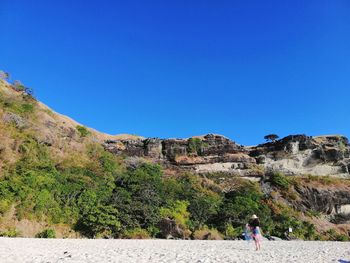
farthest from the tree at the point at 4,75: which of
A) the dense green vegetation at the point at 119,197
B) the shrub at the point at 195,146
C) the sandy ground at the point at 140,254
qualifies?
the sandy ground at the point at 140,254

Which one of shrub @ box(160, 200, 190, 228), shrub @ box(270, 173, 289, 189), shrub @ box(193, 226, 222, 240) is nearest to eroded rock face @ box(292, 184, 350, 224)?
shrub @ box(270, 173, 289, 189)

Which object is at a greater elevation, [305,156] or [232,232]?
[305,156]

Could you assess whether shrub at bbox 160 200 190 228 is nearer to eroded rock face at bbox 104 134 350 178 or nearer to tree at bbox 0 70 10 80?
eroded rock face at bbox 104 134 350 178

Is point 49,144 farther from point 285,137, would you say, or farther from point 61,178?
point 285,137

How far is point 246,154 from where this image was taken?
56.3 m

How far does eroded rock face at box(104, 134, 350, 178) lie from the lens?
5147 cm

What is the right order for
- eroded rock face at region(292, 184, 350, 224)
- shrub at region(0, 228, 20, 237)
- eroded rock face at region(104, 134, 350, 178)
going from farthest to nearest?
eroded rock face at region(104, 134, 350, 178) → eroded rock face at region(292, 184, 350, 224) → shrub at region(0, 228, 20, 237)

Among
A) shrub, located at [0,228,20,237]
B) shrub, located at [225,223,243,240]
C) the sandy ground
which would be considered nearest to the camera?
the sandy ground

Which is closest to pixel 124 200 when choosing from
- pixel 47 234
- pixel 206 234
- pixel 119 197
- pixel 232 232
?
pixel 119 197

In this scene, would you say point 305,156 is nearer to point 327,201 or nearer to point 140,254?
point 327,201

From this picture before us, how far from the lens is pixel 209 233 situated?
97.0 ft

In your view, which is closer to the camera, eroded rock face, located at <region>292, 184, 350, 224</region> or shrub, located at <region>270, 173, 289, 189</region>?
eroded rock face, located at <region>292, 184, 350, 224</region>

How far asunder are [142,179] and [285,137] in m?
32.8

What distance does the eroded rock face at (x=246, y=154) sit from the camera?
2026 inches
